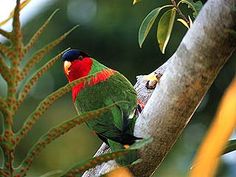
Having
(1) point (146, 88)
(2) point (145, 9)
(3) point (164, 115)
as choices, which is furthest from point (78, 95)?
(2) point (145, 9)

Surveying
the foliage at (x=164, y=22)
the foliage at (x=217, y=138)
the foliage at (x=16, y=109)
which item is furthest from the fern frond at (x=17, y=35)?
the foliage at (x=164, y=22)

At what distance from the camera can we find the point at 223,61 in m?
0.42

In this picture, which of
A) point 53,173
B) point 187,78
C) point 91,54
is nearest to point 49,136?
point 53,173

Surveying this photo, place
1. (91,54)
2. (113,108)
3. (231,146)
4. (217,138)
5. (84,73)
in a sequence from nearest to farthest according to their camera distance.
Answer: (217,138) < (231,146) < (113,108) < (84,73) < (91,54)

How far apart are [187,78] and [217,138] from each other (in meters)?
0.16

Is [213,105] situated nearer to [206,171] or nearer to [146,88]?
[146,88]

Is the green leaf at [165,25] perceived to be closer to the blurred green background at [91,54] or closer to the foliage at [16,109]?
the foliage at [16,109]

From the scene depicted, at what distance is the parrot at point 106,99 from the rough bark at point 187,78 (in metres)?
0.03

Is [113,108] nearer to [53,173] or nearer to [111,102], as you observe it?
[111,102]

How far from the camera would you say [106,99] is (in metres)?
0.66

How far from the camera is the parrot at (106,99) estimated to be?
566 mm

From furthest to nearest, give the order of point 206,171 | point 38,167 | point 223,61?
1. point 38,167
2. point 223,61
3. point 206,171

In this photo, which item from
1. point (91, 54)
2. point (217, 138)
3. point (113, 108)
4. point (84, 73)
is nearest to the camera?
point (217, 138)

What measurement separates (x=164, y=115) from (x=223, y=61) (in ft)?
0.23
